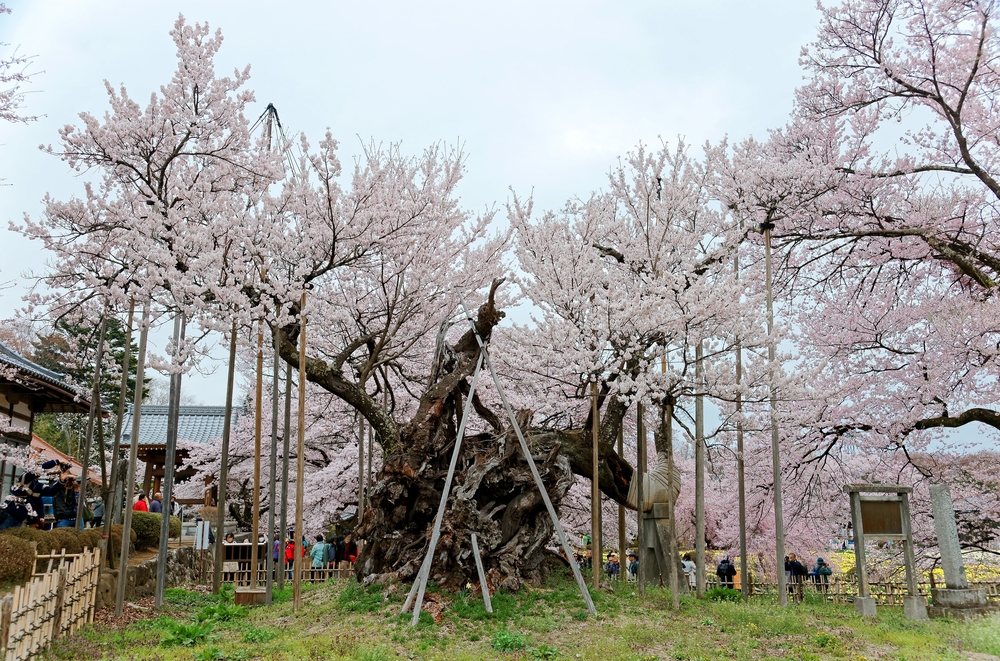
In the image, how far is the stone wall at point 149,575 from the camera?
33.7 ft

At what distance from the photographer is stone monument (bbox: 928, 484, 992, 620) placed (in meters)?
10.8

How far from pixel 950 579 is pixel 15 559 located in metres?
13.7

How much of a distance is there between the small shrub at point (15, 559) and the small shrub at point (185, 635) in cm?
225

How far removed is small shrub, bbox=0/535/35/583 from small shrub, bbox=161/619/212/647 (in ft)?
7.37

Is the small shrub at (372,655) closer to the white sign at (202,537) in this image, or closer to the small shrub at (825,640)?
the small shrub at (825,640)

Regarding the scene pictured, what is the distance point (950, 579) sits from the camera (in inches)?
438

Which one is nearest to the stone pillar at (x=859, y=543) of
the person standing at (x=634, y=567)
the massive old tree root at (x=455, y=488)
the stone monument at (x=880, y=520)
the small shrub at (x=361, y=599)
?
the stone monument at (x=880, y=520)

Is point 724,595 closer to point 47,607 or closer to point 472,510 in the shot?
point 472,510

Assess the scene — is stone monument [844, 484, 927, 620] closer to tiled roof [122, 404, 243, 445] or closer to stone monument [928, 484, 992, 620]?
stone monument [928, 484, 992, 620]

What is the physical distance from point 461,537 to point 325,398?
29.3 feet

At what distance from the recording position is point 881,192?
39.7 ft

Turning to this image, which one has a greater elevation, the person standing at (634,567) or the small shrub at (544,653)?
the small shrub at (544,653)

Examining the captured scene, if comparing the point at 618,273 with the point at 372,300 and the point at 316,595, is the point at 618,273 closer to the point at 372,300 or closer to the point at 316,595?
the point at 372,300

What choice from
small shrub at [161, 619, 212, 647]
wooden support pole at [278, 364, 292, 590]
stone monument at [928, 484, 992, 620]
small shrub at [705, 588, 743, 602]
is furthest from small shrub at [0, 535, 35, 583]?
stone monument at [928, 484, 992, 620]
